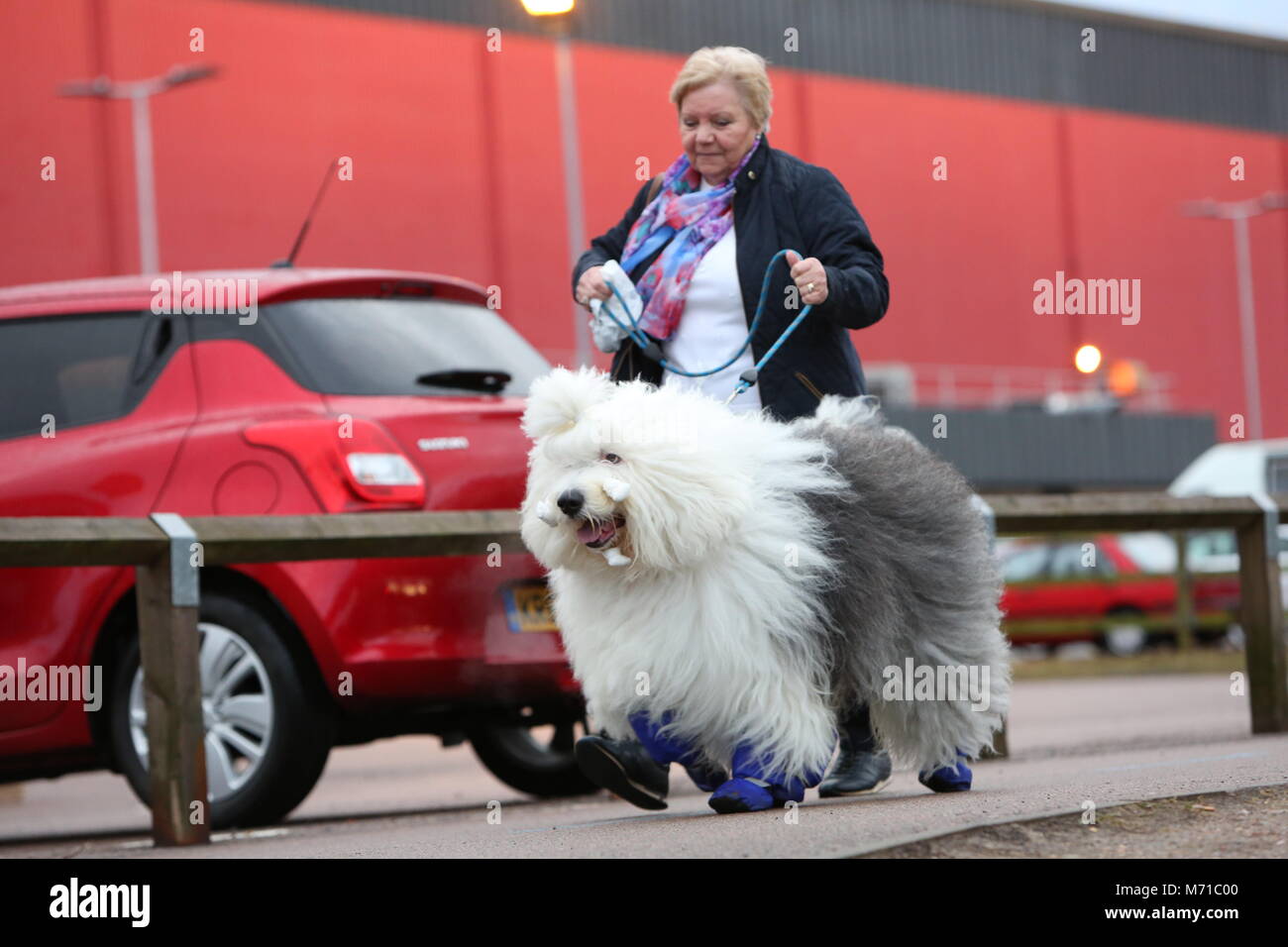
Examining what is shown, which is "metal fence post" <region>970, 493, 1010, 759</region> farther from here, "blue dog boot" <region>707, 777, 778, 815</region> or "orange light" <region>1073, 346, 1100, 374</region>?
"orange light" <region>1073, 346, 1100, 374</region>

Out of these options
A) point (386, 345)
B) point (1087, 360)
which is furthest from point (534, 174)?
point (386, 345)

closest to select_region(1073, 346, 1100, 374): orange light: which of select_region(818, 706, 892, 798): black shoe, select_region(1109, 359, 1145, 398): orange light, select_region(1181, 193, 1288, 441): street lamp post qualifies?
select_region(818, 706, 892, 798): black shoe

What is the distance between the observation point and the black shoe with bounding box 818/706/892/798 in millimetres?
5992

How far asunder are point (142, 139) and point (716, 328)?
92.4ft

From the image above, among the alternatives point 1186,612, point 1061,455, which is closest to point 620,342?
point 1186,612

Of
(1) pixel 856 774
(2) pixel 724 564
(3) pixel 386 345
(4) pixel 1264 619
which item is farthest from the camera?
(4) pixel 1264 619

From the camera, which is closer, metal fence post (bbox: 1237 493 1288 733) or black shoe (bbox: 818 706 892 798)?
black shoe (bbox: 818 706 892 798)

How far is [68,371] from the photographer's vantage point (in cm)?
747

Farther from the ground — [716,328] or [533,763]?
[716,328]

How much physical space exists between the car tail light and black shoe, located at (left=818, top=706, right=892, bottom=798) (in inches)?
75.5

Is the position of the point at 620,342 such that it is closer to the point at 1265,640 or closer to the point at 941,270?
the point at 1265,640

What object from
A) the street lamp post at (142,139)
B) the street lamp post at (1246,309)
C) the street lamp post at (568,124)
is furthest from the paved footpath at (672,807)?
the street lamp post at (1246,309)

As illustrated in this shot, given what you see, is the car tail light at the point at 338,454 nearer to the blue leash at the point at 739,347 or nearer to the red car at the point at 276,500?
the red car at the point at 276,500

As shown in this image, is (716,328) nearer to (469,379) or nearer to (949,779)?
(949,779)
